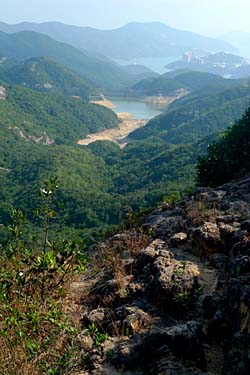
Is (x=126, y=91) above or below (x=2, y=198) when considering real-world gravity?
above

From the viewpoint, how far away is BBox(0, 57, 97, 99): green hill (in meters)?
143

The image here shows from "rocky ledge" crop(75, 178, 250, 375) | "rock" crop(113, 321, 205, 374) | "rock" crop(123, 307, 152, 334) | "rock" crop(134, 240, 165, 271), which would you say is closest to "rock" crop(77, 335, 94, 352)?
"rocky ledge" crop(75, 178, 250, 375)

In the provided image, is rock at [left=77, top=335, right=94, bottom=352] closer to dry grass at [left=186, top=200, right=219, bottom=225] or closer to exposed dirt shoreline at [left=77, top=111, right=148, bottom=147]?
dry grass at [left=186, top=200, right=219, bottom=225]

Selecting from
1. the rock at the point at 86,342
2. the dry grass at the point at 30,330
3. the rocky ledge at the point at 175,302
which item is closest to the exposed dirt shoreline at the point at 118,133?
the rocky ledge at the point at 175,302

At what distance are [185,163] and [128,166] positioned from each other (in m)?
15.1

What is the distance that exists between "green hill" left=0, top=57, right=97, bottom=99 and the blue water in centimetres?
1052

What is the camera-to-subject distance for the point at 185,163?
2387 inches

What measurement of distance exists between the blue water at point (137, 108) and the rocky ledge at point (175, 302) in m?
124

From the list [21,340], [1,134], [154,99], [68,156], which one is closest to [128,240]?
[21,340]

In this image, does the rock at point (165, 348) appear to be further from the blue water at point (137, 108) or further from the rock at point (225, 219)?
the blue water at point (137, 108)

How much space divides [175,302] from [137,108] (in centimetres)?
14427

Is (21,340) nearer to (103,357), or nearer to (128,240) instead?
(103,357)

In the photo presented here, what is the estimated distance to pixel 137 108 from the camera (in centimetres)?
14600

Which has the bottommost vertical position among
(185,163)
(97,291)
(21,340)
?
(185,163)
